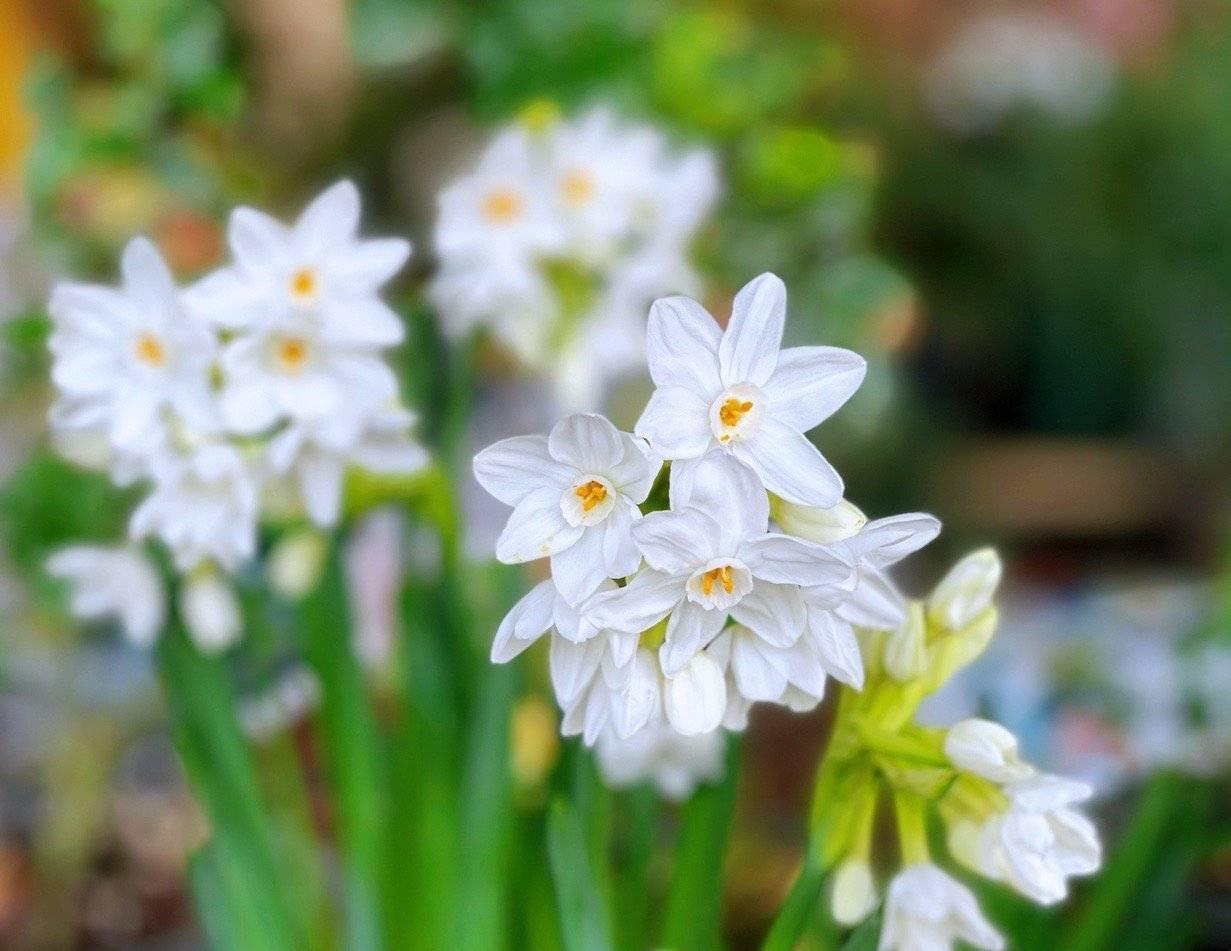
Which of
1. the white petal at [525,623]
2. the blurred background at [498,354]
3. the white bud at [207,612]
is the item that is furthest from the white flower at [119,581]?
the white petal at [525,623]

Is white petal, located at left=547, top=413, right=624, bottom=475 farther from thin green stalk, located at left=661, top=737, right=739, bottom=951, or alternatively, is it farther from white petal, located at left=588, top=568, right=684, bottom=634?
thin green stalk, located at left=661, top=737, right=739, bottom=951

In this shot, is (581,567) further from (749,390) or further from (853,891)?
(853,891)

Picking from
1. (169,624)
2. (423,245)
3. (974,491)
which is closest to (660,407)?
(169,624)

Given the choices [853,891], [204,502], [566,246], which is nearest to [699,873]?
[853,891]

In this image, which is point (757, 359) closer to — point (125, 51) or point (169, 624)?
point (169, 624)

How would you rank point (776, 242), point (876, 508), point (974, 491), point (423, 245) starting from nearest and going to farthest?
1. point (776, 242)
2. point (423, 245)
3. point (876, 508)
4. point (974, 491)

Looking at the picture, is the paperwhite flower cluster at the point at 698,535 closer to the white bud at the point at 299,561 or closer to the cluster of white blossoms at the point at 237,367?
the cluster of white blossoms at the point at 237,367
